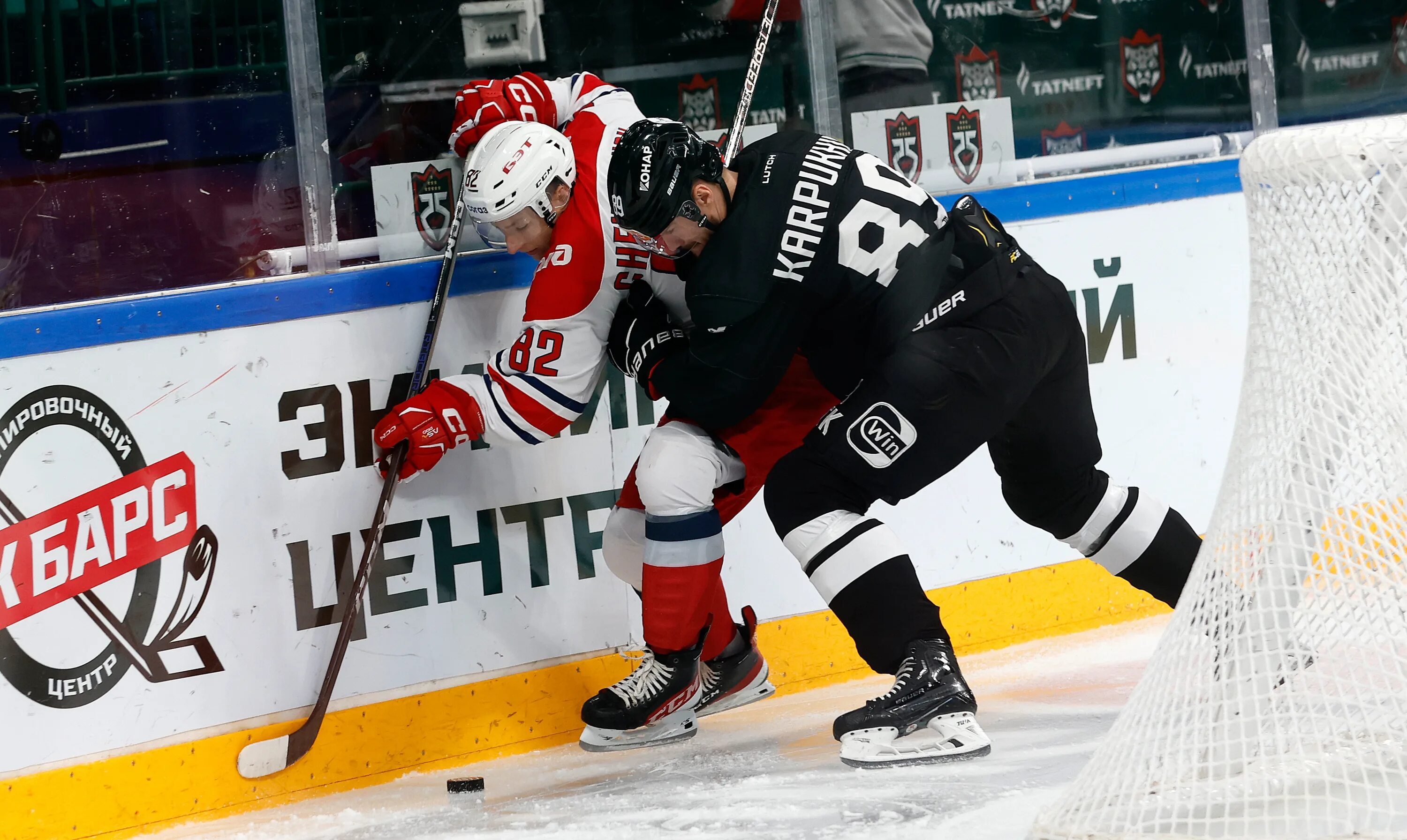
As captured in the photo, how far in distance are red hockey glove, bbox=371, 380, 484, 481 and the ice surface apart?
0.63m

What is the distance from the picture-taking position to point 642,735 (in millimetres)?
2781

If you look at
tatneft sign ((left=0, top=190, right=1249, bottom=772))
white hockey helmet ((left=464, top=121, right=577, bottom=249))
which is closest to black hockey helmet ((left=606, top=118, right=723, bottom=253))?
white hockey helmet ((left=464, top=121, right=577, bottom=249))

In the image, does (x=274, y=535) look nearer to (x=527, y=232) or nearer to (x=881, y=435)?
(x=527, y=232)

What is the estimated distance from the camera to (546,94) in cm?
281

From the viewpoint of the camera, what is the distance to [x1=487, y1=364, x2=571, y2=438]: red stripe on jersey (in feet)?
8.55

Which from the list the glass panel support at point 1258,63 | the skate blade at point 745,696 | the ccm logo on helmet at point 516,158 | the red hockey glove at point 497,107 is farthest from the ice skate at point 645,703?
the glass panel support at point 1258,63

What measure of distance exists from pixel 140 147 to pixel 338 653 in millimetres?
991

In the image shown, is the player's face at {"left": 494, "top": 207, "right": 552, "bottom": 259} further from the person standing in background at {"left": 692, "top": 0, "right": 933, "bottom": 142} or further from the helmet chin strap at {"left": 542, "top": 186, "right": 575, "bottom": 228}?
the person standing in background at {"left": 692, "top": 0, "right": 933, "bottom": 142}

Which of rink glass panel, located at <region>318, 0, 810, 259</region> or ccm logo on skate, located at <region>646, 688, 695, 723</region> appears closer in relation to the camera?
ccm logo on skate, located at <region>646, 688, 695, 723</region>

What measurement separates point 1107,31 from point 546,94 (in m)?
1.61

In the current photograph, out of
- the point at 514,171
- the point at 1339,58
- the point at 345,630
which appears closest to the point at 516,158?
the point at 514,171

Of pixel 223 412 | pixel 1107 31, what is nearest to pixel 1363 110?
pixel 1107 31

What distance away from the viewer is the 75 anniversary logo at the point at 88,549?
2.45 metres

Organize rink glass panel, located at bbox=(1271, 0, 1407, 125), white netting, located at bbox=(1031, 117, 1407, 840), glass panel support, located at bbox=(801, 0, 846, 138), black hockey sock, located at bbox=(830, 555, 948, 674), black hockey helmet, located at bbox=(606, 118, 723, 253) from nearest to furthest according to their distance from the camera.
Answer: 1. white netting, located at bbox=(1031, 117, 1407, 840)
2. black hockey helmet, located at bbox=(606, 118, 723, 253)
3. black hockey sock, located at bbox=(830, 555, 948, 674)
4. glass panel support, located at bbox=(801, 0, 846, 138)
5. rink glass panel, located at bbox=(1271, 0, 1407, 125)
